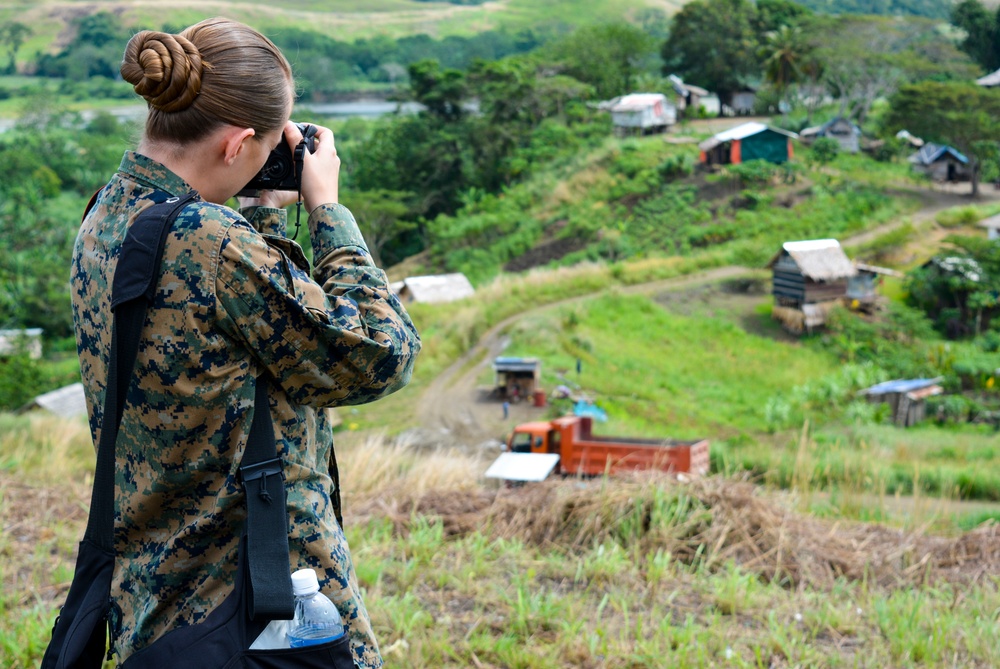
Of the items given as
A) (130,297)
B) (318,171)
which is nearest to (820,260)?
(318,171)

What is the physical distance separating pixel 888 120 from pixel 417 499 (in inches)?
1125

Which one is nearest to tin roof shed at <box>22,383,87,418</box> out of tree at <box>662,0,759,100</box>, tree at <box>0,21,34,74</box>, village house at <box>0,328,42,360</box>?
village house at <box>0,328,42,360</box>

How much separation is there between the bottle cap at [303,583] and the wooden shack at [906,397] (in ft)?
46.3

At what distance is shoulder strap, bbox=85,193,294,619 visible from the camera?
1.17m

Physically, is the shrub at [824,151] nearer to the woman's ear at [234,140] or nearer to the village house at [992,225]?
the village house at [992,225]

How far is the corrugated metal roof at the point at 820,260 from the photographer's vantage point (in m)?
17.9

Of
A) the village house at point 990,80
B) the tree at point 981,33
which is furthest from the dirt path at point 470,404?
the tree at point 981,33

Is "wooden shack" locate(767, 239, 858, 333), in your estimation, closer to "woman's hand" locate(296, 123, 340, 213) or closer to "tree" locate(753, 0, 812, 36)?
"woman's hand" locate(296, 123, 340, 213)

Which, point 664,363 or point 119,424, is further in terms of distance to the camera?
point 664,363

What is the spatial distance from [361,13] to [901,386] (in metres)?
79.4

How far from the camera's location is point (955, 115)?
25.5 m

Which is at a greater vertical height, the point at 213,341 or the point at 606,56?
the point at 213,341

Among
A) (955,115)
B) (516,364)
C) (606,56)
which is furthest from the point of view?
(606,56)

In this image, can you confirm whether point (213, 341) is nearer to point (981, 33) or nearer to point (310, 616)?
point (310, 616)
